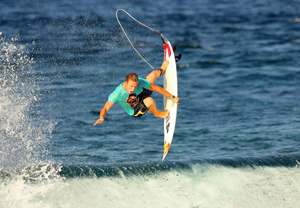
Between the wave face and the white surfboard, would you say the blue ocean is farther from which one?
the white surfboard

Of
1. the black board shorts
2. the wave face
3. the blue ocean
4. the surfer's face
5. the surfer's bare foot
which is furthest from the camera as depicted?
the blue ocean

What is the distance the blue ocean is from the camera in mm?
9492

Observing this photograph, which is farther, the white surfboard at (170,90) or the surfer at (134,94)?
the white surfboard at (170,90)

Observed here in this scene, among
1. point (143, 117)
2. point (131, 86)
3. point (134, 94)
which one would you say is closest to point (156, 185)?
point (134, 94)

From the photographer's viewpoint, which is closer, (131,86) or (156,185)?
(131,86)

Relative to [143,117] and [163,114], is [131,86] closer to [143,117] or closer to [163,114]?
[163,114]

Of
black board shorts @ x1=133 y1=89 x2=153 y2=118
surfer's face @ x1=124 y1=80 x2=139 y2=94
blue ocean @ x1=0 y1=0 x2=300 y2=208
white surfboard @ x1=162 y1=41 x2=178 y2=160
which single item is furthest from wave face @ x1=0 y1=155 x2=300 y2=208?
surfer's face @ x1=124 y1=80 x2=139 y2=94

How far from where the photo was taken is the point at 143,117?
1514cm

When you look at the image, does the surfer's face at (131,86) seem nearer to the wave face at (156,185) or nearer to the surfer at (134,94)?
the surfer at (134,94)

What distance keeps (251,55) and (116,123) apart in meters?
12.6

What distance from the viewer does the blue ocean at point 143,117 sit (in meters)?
9.49

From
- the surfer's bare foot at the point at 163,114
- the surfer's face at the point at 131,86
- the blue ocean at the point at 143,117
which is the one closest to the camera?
the surfer's face at the point at 131,86

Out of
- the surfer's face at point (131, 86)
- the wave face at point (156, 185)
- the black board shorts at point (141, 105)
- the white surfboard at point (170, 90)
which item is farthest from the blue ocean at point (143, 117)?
the surfer's face at point (131, 86)

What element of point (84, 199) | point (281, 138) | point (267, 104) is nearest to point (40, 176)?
point (84, 199)
